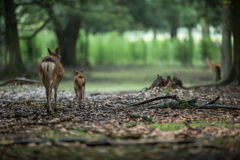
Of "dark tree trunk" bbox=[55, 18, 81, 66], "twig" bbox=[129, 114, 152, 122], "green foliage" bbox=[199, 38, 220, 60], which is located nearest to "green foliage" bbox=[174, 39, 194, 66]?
"green foliage" bbox=[199, 38, 220, 60]

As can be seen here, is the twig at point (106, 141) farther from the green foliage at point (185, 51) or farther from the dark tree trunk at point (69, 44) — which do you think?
the green foliage at point (185, 51)

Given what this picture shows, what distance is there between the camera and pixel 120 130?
5.62 m

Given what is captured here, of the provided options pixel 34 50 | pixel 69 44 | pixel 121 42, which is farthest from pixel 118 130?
pixel 121 42

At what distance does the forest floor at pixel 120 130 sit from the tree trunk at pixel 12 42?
6.69 metres

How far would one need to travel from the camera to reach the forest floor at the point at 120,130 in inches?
176

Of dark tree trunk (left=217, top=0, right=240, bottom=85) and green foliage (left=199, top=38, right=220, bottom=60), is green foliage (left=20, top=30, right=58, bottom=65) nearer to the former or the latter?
green foliage (left=199, top=38, right=220, bottom=60)

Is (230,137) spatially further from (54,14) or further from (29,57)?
(29,57)

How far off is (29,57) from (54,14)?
8.88 meters

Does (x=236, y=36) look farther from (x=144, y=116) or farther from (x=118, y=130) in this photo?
(x=118, y=130)

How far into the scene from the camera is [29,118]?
697 centimetres

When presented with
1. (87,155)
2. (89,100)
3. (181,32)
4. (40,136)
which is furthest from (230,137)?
(181,32)

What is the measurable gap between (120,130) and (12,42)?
11.8m

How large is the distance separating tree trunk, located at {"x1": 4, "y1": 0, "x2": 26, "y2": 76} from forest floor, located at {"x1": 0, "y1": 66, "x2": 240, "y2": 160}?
6693mm

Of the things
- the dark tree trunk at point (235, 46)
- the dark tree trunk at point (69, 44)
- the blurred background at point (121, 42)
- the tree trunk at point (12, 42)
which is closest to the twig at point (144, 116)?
the dark tree trunk at point (235, 46)
